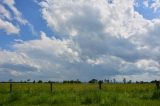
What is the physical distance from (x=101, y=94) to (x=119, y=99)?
1346 mm

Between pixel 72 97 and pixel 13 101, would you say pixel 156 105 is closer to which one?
pixel 72 97

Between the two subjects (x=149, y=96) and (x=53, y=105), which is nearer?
(x=53, y=105)

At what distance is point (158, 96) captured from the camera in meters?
24.6

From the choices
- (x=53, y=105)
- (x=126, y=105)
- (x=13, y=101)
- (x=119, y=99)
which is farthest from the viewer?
(x=13, y=101)

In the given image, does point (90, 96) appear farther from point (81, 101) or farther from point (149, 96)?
point (149, 96)

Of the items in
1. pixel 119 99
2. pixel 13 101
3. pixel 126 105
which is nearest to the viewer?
pixel 126 105

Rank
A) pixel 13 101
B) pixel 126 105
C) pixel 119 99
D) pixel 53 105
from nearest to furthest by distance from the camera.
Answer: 1. pixel 126 105
2. pixel 53 105
3. pixel 119 99
4. pixel 13 101

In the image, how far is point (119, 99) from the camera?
21969 millimetres

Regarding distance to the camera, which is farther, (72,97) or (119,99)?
(72,97)

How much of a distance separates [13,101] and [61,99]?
3523 millimetres

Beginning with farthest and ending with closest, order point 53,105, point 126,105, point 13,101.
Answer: point 13,101 → point 53,105 → point 126,105

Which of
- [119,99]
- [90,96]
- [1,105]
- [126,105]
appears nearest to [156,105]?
[126,105]

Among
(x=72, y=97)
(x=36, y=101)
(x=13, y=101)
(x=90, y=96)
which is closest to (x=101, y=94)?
(x=90, y=96)

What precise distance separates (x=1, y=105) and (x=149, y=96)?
11.0 m
